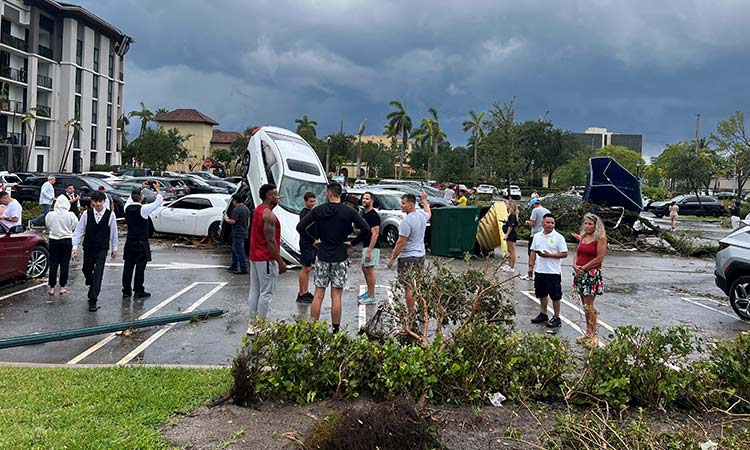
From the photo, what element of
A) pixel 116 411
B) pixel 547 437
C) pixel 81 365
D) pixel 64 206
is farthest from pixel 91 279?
pixel 547 437

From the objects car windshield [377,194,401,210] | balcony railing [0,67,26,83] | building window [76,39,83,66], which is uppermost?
building window [76,39,83,66]

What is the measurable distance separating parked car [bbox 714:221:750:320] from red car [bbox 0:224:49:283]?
11.7 metres

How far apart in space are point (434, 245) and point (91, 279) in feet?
30.0

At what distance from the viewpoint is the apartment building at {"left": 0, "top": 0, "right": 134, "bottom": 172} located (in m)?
52.0

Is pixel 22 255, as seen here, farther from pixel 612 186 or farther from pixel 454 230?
pixel 612 186

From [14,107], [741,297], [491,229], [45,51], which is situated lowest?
[741,297]

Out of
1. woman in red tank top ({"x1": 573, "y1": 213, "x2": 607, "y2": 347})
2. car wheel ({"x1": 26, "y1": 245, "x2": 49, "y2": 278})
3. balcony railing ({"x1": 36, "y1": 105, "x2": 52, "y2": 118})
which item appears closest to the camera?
woman in red tank top ({"x1": 573, "y1": 213, "x2": 607, "y2": 347})

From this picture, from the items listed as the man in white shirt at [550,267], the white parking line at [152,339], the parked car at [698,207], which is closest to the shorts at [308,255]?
the white parking line at [152,339]

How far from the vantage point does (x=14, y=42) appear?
52.7 meters

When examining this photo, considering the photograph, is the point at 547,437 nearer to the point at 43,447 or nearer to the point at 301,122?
the point at 43,447

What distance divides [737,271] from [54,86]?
60924 mm

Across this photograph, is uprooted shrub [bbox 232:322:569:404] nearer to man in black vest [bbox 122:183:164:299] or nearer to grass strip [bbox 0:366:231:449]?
grass strip [bbox 0:366:231:449]

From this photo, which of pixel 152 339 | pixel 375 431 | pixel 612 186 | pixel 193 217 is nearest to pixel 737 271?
pixel 375 431

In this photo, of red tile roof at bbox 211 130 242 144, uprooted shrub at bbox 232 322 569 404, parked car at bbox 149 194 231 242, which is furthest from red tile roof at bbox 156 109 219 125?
uprooted shrub at bbox 232 322 569 404
